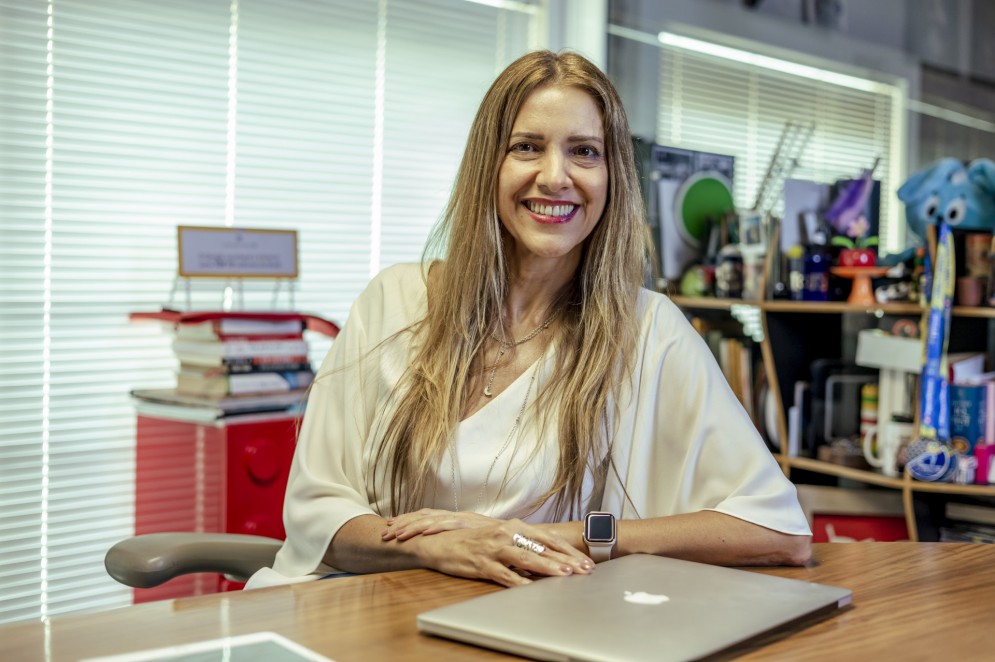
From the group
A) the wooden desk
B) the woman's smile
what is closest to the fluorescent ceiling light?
the woman's smile

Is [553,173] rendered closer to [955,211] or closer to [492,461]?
[492,461]

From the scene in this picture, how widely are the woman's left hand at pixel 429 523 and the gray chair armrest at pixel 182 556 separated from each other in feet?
1.14

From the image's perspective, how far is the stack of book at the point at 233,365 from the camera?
109 inches

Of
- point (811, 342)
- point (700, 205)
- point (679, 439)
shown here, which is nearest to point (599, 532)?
point (679, 439)

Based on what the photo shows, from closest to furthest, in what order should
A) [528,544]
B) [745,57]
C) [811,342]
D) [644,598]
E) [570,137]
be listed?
[644,598] < [528,544] < [570,137] < [811,342] < [745,57]

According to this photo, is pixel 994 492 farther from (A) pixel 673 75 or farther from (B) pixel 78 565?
(B) pixel 78 565

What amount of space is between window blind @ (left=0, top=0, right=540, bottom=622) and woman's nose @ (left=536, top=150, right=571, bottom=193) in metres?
1.75

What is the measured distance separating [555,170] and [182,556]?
85 centimetres

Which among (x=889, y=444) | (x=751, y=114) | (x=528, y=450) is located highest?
(x=751, y=114)

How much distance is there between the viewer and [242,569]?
5.64 feet


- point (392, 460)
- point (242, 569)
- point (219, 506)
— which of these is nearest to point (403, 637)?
point (392, 460)

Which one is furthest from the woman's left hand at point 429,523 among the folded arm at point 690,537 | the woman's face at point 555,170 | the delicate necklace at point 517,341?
the woman's face at point 555,170

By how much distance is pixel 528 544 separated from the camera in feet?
4.02

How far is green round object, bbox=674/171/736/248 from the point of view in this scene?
140 inches
